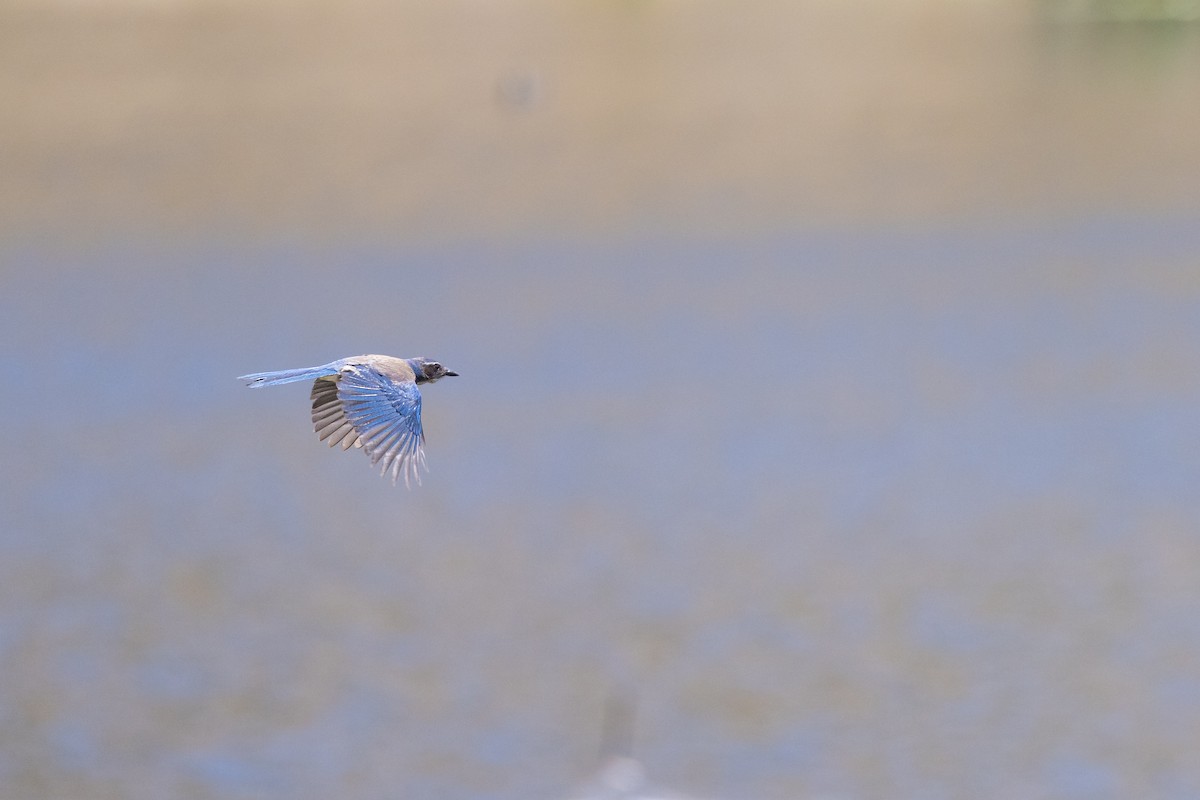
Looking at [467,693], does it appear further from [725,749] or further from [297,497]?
[297,497]

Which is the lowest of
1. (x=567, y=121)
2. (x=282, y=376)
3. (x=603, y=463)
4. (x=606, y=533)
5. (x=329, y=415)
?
(x=282, y=376)

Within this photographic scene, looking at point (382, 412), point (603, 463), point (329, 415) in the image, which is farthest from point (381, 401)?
point (603, 463)

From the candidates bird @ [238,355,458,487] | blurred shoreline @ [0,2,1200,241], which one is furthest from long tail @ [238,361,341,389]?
blurred shoreline @ [0,2,1200,241]

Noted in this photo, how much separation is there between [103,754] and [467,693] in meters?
2.34

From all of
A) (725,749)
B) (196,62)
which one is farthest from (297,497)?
(196,62)

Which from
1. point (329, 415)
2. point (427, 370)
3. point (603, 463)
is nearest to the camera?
point (427, 370)

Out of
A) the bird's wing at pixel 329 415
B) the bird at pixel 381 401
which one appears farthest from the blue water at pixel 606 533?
the bird at pixel 381 401

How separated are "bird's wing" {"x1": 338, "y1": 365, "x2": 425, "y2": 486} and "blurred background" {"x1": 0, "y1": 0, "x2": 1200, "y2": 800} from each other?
6749mm

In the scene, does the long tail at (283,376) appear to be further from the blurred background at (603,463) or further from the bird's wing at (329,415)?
the blurred background at (603,463)

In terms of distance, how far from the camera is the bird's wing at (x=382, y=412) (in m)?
4.71

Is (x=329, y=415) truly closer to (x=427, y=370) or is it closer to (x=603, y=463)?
(x=427, y=370)

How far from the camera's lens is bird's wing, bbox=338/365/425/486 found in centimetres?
471

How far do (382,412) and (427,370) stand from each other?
0.60ft

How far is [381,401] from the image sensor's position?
4.88m
